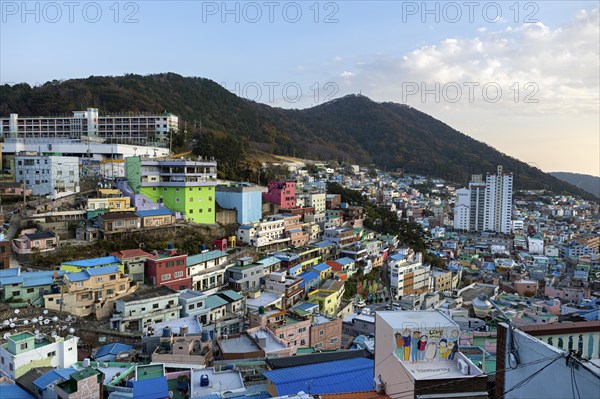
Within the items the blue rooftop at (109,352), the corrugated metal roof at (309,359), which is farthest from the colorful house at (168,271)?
the corrugated metal roof at (309,359)

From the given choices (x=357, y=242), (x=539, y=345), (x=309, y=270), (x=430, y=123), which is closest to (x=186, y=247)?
(x=309, y=270)

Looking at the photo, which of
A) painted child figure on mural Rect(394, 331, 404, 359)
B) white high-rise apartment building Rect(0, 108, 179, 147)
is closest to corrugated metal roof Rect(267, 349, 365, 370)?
painted child figure on mural Rect(394, 331, 404, 359)

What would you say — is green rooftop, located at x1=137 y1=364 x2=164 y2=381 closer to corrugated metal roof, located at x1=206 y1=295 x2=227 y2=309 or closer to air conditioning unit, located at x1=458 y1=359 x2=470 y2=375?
corrugated metal roof, located at x1=206 y1=295 x2=227 y2=309

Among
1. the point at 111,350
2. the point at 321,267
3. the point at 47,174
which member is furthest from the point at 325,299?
the point at 47,174

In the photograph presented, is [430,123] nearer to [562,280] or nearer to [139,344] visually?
A: [562,280]

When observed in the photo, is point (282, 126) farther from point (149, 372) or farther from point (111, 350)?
point (149, 372)

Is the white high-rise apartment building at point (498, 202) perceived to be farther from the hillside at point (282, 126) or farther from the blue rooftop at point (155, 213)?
the blue rooftop at point (155, 213)
